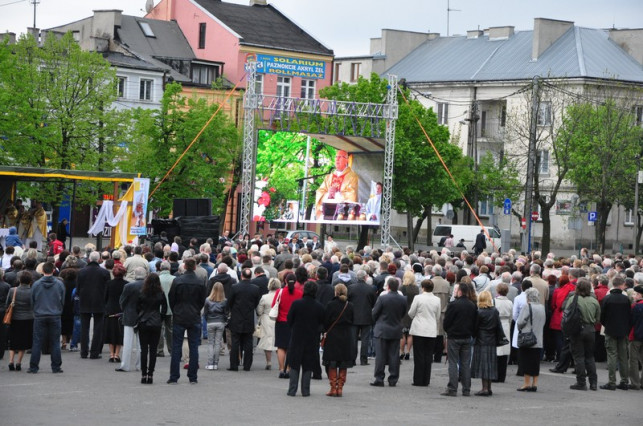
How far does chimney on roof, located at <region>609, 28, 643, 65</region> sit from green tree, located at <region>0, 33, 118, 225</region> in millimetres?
39801

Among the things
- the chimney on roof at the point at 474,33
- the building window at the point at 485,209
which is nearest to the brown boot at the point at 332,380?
the building window at the point at 485,209

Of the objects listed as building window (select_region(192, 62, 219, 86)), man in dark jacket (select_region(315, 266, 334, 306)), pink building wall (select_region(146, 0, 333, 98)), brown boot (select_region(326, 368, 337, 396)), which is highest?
pink building wall (select_region(146, 0, 333, 98))

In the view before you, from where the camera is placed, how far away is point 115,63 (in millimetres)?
65562

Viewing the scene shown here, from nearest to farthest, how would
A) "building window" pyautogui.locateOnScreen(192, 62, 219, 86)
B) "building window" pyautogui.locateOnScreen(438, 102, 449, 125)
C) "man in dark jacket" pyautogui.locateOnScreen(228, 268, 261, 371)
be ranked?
"man in dark jacket" pyautogui.locateOnScreen(228, 268, 261, 371) < "building window" pyautogui.locateOnScreen(192, 62, 219, 86) < "building window" pyautogui.locateOnScreen(438, 102, 449, 125)

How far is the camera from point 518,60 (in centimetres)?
7819

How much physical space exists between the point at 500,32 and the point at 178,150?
34.8m

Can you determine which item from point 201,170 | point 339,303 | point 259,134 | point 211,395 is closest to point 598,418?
point 339,303

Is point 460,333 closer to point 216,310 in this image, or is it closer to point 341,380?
point 341,380

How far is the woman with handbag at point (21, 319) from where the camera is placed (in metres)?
18.7

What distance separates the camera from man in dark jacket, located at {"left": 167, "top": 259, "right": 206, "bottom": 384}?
17750 millimetres

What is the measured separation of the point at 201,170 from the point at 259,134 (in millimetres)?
10050

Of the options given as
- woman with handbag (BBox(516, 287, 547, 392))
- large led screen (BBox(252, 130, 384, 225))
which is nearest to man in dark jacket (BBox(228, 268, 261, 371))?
woman with handbag (BBox(516, 287, 547, 392))

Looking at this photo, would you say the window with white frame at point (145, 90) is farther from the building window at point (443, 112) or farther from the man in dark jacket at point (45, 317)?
the man in dark jacket at point (45, 317)

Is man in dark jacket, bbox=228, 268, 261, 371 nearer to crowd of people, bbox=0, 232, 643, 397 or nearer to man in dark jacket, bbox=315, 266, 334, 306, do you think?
crowd of people, bbox=0, 232, 643, 397
